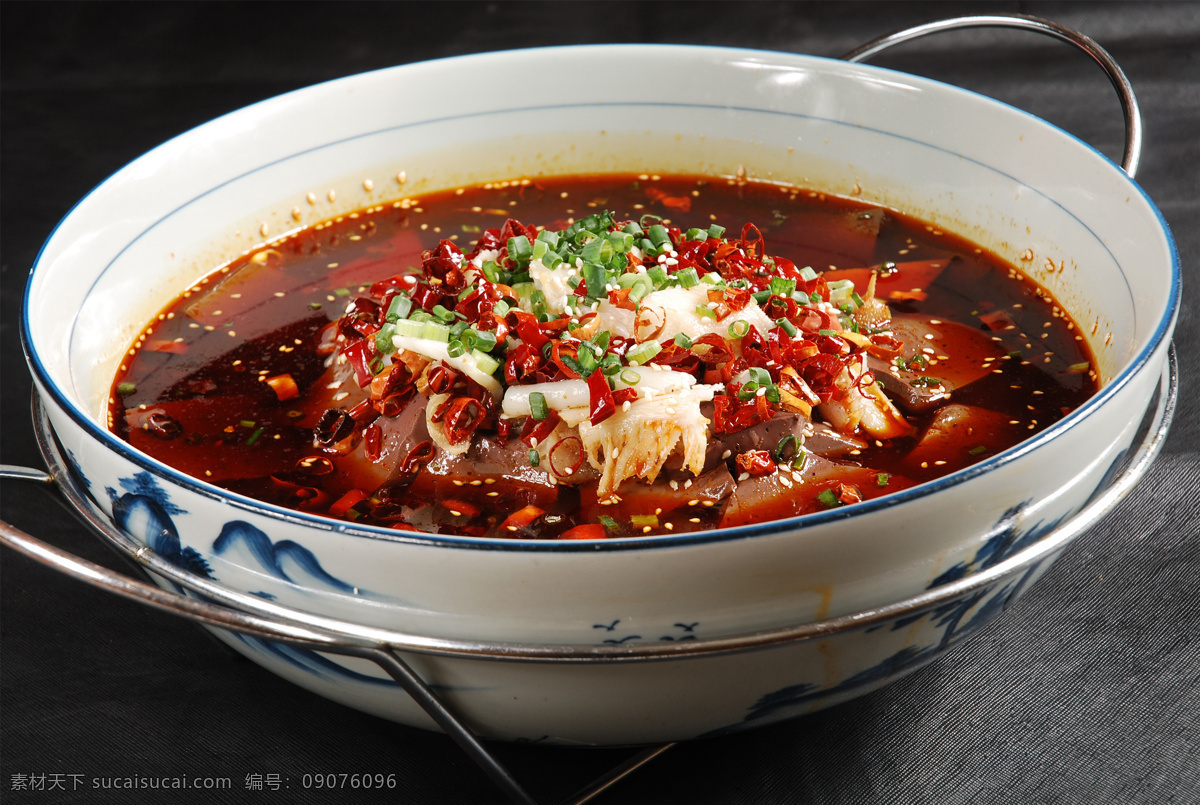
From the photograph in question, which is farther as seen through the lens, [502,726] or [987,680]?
[987,680]

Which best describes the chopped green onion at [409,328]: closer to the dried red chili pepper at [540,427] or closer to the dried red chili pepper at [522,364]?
the dried red chili pepper at [522,364]

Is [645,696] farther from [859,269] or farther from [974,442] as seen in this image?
[859,269]

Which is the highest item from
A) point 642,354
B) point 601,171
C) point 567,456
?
point 601,171

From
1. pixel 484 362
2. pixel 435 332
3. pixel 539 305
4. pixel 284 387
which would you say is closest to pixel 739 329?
pixel 539 305

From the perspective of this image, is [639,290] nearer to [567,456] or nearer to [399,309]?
[567,456]

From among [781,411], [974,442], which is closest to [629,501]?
[781,411]

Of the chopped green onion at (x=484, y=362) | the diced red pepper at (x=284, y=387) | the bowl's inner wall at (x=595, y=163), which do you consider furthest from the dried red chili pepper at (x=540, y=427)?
the bowl's inner wall at (x=595, y=163)

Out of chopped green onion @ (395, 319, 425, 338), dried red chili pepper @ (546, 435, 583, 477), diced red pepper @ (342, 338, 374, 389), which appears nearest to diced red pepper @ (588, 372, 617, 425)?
dried red chili pepper @ (546, 435, 583, 477)
